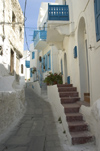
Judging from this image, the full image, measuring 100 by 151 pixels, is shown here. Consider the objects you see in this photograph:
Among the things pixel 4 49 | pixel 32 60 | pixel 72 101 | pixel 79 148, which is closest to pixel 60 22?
pixel 4 49

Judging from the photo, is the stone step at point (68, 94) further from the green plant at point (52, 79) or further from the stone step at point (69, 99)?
the green plant at point (52, 79)

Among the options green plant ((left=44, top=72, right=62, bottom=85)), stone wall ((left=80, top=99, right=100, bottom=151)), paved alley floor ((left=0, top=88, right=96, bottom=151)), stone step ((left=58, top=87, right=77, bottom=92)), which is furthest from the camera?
green plant ((left=44, top=72, right=62, bottom=85))

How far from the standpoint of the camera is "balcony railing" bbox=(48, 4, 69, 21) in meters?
7.14

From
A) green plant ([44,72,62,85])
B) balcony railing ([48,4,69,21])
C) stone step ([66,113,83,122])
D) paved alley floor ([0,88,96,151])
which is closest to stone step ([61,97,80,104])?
paved alley floor ([0,88,96,151])

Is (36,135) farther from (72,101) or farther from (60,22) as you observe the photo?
(60,22)

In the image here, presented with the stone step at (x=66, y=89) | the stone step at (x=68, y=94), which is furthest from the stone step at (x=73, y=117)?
the stone step at (x=66, y=89)

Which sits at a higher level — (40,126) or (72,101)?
(72,101)

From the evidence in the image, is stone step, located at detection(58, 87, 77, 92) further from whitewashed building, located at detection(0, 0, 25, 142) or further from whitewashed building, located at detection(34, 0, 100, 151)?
whitewashed building, located at detection(0, 0, 25, 142)

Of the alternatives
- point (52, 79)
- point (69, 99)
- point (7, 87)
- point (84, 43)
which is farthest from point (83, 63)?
point (7, 87)

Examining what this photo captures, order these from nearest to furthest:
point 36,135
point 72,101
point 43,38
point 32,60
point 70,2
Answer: point 36,135 → point 72,101 → point 70,2 → point 43,38 → point 32,60

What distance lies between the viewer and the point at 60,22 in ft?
23.3

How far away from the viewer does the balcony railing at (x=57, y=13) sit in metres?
7.14

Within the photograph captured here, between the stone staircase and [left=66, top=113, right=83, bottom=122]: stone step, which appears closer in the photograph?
the stone staircase

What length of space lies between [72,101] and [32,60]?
1566 centimetres
